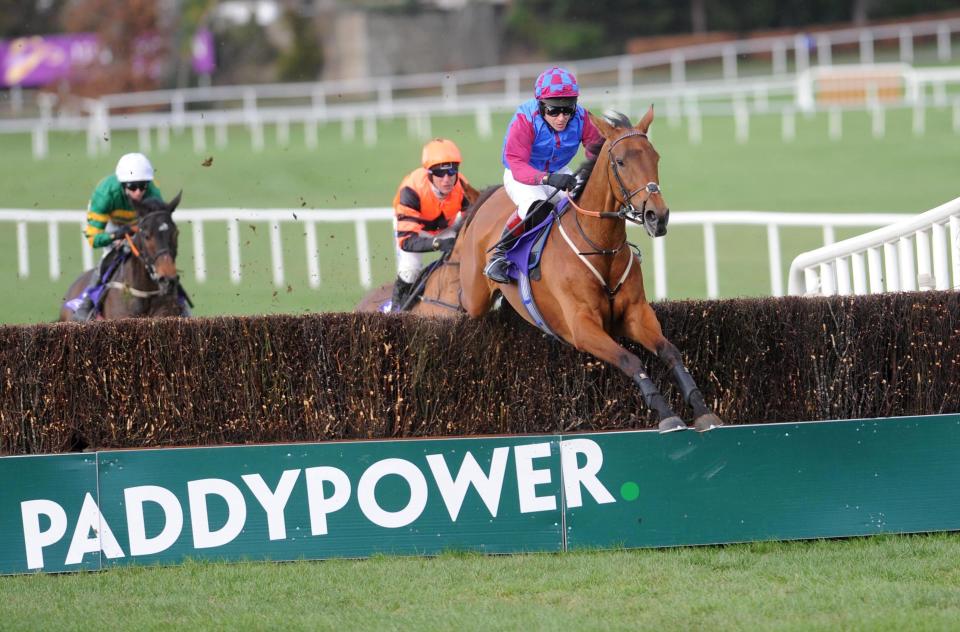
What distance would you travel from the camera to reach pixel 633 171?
6277 millimetres

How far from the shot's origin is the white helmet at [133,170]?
948 centimetres

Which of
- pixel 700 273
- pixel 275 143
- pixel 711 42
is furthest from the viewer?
pixel 711 42

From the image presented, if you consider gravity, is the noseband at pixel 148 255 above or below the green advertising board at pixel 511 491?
above

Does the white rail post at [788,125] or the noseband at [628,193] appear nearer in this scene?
the noseband at [628,193]

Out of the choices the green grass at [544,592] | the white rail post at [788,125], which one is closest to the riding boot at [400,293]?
the green grass at [544,592]

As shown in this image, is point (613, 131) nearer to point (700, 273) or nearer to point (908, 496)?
point (908, 496)

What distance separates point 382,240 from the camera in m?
15.4

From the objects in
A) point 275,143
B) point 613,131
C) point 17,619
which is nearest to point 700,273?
point 613,131

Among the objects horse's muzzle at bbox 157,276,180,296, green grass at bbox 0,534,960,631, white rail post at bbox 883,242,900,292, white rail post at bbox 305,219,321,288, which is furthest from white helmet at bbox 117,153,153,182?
white rail post at bbox 883,242,900,292

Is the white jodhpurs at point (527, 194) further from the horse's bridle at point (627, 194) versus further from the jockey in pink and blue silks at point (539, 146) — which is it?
the horse's bridle at point (627, 194)

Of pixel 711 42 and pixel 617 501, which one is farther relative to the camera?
pixel 711 42

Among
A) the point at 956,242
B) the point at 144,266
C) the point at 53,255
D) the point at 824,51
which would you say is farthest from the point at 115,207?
the point at 824,51

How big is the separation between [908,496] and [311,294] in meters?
8.14

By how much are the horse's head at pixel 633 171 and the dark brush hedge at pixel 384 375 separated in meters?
0.88
